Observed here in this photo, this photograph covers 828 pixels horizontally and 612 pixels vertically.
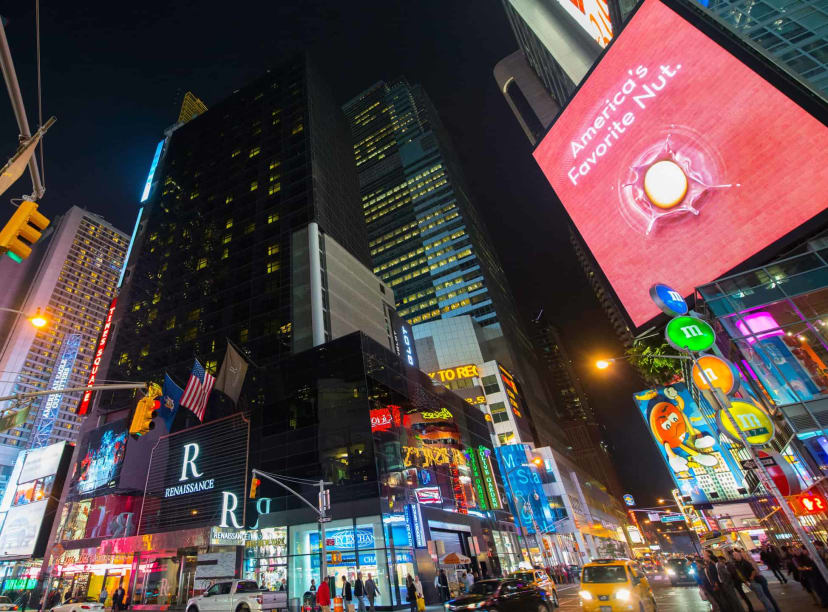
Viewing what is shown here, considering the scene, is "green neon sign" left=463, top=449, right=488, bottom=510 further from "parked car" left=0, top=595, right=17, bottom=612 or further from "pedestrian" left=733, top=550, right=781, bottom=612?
"parked car" left=0, top=595, right=17, bottom=612

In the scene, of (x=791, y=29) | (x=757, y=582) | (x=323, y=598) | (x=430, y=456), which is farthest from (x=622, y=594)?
(x=791, y=29)

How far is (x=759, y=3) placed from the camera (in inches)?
802

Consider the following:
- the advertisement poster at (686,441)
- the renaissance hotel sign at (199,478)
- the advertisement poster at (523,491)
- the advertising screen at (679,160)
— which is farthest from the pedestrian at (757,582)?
the advertisement poster at (523,491)

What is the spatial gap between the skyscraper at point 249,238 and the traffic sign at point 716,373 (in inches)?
1414

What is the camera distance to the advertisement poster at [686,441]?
79.0 feet

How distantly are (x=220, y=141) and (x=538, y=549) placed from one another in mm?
87647

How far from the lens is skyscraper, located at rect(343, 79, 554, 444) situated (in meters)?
124

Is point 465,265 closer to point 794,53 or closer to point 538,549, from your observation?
point 538,549

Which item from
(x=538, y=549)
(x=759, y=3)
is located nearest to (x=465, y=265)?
(x=538, y=549)

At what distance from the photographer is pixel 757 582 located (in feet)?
38.3

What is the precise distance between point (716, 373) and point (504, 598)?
1164 centimetres

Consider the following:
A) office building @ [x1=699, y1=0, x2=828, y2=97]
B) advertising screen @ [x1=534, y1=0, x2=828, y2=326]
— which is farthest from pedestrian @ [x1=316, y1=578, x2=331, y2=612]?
office building @ [x1=699, y1=0, x2=828, y2=97]

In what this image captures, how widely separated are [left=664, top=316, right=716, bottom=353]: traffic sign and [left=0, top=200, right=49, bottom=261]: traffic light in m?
19.4

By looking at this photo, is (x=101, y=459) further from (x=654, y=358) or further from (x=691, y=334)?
(x=691, y=334)
